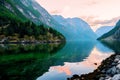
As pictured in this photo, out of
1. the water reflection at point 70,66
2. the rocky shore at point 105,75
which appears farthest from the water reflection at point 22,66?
the rocky shore at point 105,75

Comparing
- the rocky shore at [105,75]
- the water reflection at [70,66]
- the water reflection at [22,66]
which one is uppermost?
the rocky shore at [105,75]

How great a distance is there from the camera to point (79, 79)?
4631 centimetres

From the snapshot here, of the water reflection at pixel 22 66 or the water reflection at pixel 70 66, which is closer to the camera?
the water reflection at pixel 22 66

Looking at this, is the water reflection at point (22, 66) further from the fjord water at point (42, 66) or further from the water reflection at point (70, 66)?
the water reflection at point (70, 66)

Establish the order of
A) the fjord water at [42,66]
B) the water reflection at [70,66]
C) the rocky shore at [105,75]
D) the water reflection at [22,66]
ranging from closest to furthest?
the rocky shore at [105,75]
the water reflection at [22,66]
the fjord water at [42,66]
the water reflection at [70,66]

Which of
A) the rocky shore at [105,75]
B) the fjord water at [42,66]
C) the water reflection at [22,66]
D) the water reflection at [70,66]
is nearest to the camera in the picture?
the rocky shore at [105,75]

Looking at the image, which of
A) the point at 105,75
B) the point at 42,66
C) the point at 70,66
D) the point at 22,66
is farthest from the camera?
the point at 70,66

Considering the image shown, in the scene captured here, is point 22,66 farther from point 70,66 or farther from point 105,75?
point 105,75

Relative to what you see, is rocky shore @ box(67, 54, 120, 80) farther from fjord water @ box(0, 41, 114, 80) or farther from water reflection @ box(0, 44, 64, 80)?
water reflection @ box(0, 44, 64, 80)

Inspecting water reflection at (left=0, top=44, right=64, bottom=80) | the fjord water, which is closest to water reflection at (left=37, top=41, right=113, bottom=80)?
the fjord water

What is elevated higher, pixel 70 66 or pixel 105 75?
pixel 105 75

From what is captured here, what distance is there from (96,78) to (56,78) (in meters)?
10.9

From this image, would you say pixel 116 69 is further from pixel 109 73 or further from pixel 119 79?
pixel 119 79

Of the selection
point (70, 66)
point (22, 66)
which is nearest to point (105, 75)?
point (22, 66)
